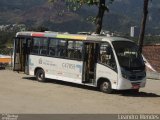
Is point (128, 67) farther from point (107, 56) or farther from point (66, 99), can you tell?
point (66, 99)

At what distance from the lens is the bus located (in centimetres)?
2023

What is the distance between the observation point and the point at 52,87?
21922 millimetres

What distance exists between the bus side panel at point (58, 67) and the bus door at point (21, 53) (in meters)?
0.53

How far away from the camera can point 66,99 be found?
17.9 meters

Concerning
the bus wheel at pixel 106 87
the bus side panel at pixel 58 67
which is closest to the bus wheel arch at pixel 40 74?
the bus side panel at pixel 58 67

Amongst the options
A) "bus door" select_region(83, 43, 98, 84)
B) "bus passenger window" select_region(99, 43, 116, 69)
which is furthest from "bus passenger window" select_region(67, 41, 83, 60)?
"bus passenger window" select_region(99, 43, 116, 69)

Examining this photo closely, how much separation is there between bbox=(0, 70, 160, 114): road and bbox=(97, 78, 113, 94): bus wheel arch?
11.7 inches

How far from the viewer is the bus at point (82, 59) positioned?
2023 cm

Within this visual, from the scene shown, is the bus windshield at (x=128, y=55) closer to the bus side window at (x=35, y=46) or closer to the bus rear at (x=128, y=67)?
the bus rear at (x=128, y=67)

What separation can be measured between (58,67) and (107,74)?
3588mm

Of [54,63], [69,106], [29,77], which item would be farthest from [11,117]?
[29,77]

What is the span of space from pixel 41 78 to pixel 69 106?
8355 mm

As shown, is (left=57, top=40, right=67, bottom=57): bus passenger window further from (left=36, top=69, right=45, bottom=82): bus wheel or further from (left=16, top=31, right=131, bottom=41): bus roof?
(left=36, top=69, right=45, bottom=82): bus wheel

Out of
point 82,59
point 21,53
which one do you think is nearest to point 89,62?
point 82,59
